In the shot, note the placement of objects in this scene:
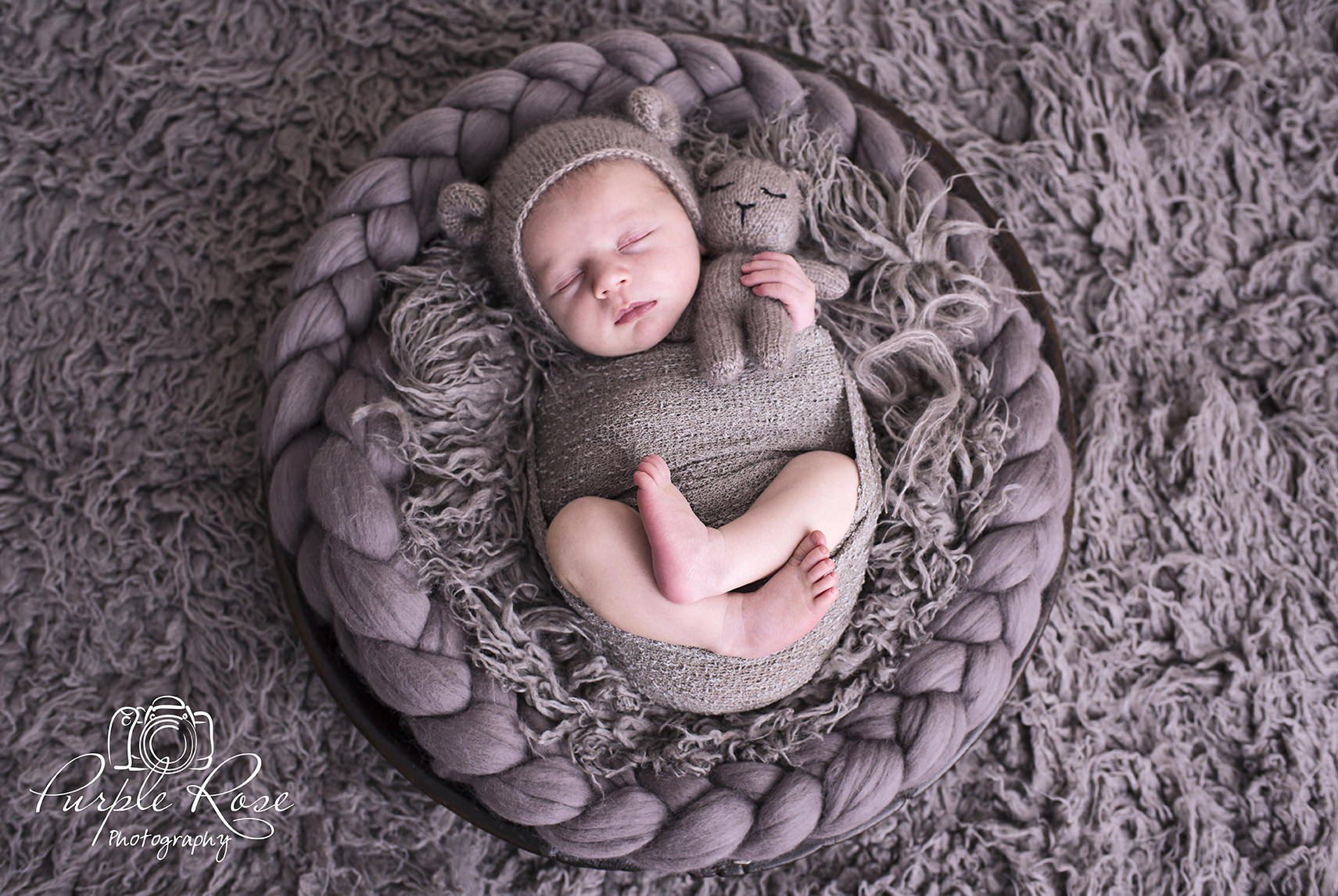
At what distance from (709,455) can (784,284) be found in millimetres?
234

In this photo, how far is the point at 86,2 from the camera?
1.46 metres

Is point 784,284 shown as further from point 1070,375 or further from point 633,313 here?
point 1070,375

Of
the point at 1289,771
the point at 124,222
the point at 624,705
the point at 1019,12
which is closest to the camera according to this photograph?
the point at 624,705

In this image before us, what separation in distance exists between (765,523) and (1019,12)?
3.49 ft

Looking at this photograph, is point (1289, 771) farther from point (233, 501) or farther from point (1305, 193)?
point (233, 501)

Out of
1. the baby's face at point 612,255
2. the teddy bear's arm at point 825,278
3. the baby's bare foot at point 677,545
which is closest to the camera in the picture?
the baby's bare foot at point 677,545

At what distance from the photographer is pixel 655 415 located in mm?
1134

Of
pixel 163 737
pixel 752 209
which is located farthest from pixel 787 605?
pixel 163 737

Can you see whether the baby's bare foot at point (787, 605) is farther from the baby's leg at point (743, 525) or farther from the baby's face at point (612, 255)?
the baby's face at point (612, 255)

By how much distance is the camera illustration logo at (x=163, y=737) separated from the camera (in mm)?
1289

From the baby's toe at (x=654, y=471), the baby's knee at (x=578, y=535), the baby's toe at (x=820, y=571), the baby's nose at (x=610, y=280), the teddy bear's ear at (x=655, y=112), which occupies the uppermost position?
the teddy bear's ear at (x=655, y=112)

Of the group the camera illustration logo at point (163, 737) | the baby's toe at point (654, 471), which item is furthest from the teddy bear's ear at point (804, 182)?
the camera illustration logo at point (163, 737)

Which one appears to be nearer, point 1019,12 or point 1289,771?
point 1289,771

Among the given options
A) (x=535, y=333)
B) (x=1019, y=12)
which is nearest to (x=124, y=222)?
(x=535, y=333)
